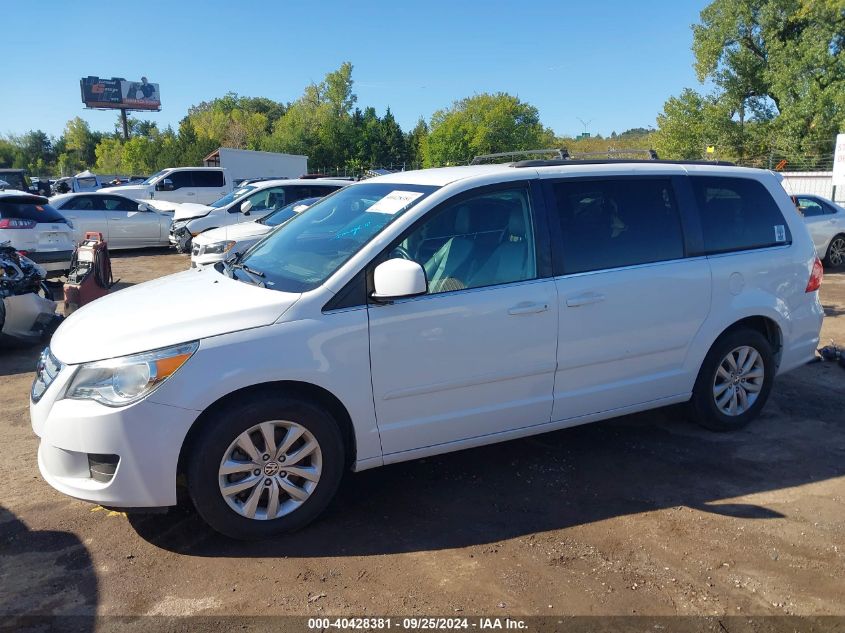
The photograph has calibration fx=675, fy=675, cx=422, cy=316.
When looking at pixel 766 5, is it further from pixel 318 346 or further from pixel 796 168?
pixel 318 346

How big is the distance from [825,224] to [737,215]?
10.3m

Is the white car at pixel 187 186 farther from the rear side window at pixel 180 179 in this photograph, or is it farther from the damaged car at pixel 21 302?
the damaged car at pixel 21 302

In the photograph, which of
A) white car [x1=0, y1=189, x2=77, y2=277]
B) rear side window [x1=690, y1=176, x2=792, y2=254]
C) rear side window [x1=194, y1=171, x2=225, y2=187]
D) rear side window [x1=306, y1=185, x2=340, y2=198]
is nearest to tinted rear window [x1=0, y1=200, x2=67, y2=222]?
white car [x1=0, y1=189, x2=77, y2=277]

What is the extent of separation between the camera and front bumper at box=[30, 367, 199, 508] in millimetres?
3137

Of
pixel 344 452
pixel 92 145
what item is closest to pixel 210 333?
pixel 344 452

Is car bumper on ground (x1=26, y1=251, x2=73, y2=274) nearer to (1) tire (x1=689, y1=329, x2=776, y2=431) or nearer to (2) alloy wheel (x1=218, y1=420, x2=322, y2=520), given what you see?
(2) alloy wheel (x1=218, y1=420, x2=322, y2=520)

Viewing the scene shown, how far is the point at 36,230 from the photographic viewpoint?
11234 mm

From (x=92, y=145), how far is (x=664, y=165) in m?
109

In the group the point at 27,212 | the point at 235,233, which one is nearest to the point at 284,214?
the point at 235,233

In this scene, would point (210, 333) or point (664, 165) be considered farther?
point (664, 165)

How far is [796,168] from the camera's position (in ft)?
111

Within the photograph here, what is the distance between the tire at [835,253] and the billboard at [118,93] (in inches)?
3958

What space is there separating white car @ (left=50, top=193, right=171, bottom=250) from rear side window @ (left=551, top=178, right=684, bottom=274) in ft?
47.0

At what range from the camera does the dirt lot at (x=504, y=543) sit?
303cm
